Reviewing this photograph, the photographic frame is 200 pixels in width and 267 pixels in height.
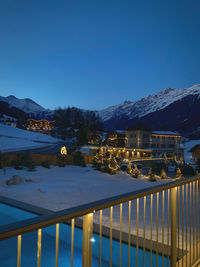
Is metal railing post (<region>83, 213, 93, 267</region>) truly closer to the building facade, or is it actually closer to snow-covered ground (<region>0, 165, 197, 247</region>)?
snow-covered ground (<region>0, 165, 197, 247</region>)

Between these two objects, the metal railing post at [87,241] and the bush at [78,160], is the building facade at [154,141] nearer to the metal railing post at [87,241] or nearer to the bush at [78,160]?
the bush at [78,160]

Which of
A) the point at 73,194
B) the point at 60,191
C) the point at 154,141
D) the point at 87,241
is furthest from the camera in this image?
the point at 154,141

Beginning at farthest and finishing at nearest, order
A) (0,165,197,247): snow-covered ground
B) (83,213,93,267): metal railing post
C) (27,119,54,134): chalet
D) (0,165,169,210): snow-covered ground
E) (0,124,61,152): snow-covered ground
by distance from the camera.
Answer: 1. (27,119,54,134): chalet
2. (0,124,61,152): snow-covered ground
3. (0,165,169,210): snow-covered ground
4. (0,165,197,247): snow-covered ground
5. (83,213,93,267): metal railing post

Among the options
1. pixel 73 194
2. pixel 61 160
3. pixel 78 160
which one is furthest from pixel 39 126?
pixel 73 194

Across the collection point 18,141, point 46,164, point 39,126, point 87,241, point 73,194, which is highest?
point 39,126

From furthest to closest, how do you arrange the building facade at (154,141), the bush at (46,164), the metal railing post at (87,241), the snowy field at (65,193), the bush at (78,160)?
the building facade at (154,141), the bush at (78,160), the bush at (46,164), the snowy field at (65,193), the metal railing post at (87,241)

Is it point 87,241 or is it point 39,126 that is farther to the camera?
point 39,126

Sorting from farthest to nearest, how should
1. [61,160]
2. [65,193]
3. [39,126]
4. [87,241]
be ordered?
[39,126] < [61,160] < [65,193] < [87,241]

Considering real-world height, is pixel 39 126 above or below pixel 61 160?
above

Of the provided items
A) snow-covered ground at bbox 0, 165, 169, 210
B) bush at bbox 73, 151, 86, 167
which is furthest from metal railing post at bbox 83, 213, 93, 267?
bush at bbox 73, 151, 86, 167

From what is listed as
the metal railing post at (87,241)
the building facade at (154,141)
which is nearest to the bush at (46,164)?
Answer: the building facade at (154,141)

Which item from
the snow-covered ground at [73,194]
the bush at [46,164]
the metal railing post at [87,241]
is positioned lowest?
the snow-covered ground at [73,194]

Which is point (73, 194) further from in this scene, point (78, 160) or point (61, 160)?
point (78, 160)

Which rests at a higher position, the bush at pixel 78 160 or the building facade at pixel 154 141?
the building facade at pixel 154 141
